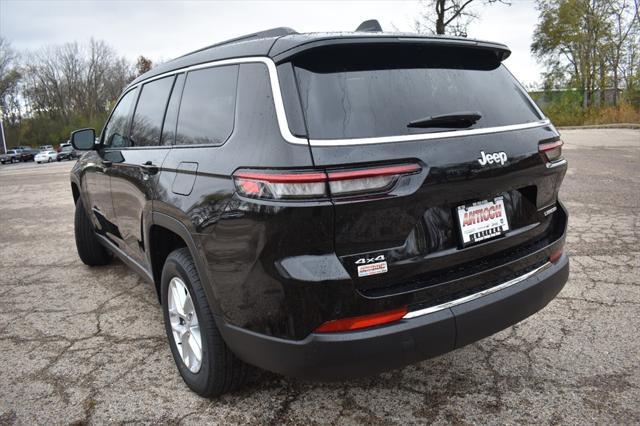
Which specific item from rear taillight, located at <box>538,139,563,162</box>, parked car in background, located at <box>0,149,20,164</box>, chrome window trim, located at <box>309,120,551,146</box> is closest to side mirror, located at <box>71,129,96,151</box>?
chrome window trim, located at <box>309,120,551,146</box>

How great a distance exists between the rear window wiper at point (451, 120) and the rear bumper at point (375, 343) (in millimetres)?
734

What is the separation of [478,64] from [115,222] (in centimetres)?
276

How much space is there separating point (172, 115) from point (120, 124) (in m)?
1.21

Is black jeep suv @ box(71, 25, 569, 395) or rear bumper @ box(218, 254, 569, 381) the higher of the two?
black jeep suv @ box(71, 25, 569, 395)

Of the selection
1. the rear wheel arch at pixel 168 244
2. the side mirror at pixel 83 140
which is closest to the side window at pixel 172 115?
the rear wheel arch at pixel 168 244

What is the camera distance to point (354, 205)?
1.78 meters

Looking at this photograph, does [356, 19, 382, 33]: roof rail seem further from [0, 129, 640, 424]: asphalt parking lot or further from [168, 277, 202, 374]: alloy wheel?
[0, 129, 640, 424]: asphalt parking lot

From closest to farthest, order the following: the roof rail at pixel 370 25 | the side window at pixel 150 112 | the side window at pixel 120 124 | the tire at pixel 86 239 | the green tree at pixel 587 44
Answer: the roof rail at pixel 370 25 → the side window at pixel 150 112 → the side window at pixel 120 124 → the tire at pixel 86 239 → the green tree at pixel 587 44

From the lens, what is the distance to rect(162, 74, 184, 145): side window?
2723 millimetres

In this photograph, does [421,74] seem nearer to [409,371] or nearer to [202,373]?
[409,371]

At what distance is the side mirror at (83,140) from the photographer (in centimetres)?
391

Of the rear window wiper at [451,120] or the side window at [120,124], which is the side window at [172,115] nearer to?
the side window at [120,124]

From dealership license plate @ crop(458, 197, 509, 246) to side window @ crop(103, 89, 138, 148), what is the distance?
2435 millimetres

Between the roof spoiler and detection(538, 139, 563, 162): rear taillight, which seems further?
detection(538, 139, 563, 162): rear taillight
